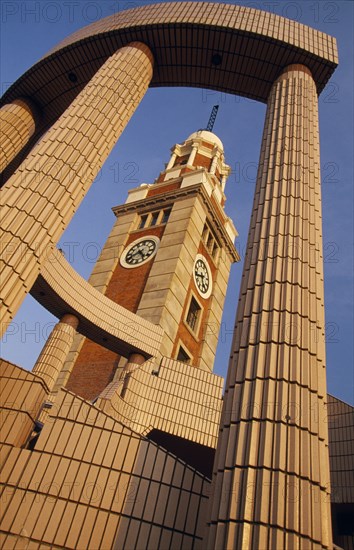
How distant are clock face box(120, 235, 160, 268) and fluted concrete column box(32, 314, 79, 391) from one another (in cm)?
1307

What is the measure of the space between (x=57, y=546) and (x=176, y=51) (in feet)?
50.7

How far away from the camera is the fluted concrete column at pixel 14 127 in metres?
15.7

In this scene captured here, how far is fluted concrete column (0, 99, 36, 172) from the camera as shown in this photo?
15672 millimetres

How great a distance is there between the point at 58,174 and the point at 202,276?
81.4 feet

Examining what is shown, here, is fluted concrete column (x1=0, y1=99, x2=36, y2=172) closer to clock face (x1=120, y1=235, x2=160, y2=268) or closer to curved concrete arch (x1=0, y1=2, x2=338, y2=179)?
curved concrete arch (x1=0, y1=2, x2=338, y2=179)

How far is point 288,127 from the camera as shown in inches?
492

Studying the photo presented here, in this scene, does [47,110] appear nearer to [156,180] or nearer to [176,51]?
[176,51]

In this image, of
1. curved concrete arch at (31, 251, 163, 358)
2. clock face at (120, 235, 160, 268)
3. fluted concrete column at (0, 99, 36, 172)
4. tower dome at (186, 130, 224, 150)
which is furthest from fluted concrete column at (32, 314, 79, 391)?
tower dome at (186, 130, 224, 150)

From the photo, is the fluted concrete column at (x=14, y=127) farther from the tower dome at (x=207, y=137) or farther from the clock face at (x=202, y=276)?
the tower dome at (x=207, y=137)

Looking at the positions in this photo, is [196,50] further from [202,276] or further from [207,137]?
[207,137]

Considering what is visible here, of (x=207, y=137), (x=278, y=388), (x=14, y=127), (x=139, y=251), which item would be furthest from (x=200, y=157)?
(x=278, y=388)

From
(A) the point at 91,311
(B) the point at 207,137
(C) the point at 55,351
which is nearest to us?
(C) the point at 55,351

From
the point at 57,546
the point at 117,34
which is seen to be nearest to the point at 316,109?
the point at 117,34

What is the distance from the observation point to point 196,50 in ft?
52.7
